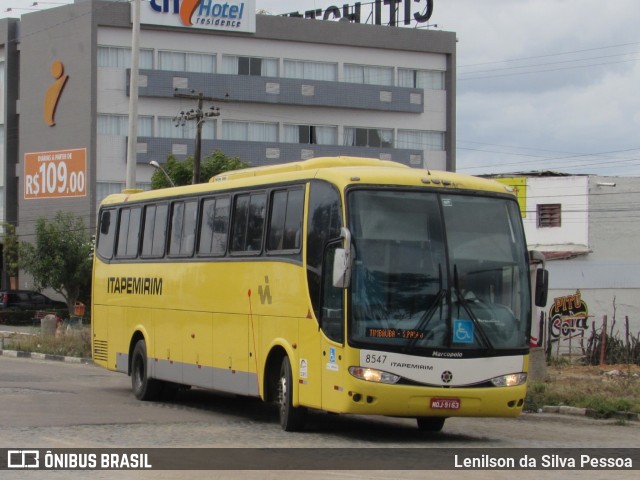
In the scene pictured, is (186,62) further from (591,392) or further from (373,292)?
(373,292)

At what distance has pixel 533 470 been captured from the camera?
1232 cm

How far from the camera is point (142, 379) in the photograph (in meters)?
20.4

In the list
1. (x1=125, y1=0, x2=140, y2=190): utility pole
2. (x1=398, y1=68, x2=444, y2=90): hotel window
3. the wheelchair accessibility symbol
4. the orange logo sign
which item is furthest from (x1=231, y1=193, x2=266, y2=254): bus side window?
(x1=398, y1=68, x2=444, y2=90): hotel window

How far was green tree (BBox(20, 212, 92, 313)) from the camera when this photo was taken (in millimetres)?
57688

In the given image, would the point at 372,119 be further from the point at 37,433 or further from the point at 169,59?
the point at 37,433

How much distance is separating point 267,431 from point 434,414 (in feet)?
8.23

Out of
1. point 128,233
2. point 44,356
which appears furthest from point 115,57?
point 128,233

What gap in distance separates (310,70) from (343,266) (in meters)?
57.1

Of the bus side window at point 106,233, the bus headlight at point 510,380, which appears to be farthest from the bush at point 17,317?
the bus headlight at point 510,380

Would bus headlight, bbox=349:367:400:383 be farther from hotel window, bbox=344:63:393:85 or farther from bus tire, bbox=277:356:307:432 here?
hotel window, bbox=344:63:393:85

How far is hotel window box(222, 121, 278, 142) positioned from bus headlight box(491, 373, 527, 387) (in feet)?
177

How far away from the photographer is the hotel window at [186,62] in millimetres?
65688

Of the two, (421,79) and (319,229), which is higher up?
(421,79)

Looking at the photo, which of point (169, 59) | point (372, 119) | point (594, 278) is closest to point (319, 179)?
point (594, 278)
